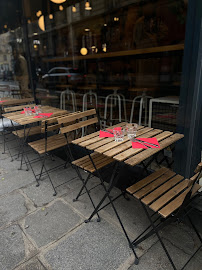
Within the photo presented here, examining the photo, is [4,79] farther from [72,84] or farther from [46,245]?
[46,245]

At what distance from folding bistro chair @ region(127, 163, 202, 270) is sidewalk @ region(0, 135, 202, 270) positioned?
0.15m

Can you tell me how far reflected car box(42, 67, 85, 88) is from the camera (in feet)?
18.0

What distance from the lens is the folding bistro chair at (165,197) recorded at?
1.64 metres

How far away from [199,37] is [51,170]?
290 cm

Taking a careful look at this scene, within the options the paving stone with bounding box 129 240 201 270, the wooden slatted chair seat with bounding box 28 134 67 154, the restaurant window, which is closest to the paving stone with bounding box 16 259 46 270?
the paving stone with bounding box 129 240 201 270

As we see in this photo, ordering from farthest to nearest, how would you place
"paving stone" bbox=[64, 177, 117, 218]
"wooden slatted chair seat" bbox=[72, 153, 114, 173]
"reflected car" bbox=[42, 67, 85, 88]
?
1. "reflected car" bbox=[42, 67, 85, 88]
2. "paving stone" bbox=[64, 177, 117, 218]
3. "wooden slatted chair seat" bbox=[72, 153, 114, 173]

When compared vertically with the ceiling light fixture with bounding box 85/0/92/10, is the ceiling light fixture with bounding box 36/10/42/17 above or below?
above

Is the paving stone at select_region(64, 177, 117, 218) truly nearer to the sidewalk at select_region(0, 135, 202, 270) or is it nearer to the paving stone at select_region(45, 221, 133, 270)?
the sidewalk at select_region(0, 135, 202, 270)

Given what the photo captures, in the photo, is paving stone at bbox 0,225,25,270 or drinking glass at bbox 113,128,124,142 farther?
drinking glass at bbox 113,128,124,142

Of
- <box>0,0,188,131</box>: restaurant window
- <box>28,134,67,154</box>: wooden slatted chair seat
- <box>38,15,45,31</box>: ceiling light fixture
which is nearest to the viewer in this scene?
<box>28,134,67,154</box>: wooden slatted chair seat

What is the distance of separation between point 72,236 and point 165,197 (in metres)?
1.07

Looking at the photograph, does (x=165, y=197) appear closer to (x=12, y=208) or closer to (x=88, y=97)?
(x=12, y=208)

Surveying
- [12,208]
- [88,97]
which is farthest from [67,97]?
[12,208]

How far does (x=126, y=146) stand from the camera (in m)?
1.97
